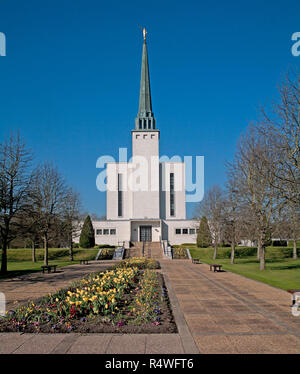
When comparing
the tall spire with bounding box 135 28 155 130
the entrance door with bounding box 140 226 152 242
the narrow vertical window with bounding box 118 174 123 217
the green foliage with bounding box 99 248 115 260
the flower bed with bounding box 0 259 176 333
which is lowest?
the green foliage with bounding box 99 248 115 260

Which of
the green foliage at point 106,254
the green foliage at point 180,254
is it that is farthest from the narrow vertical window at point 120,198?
the green foliage at point 180,254

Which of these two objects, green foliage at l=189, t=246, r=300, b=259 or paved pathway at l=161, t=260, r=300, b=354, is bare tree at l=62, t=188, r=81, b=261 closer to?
green foliage at l=189, t=246, r=300, b=259

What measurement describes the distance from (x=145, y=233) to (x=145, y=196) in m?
5.34

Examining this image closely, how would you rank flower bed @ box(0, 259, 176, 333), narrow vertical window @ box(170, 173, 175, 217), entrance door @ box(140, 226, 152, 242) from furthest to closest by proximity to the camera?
narrow vertical window @ box(170, 173, 175, 217) < entrance door @ box(140, 226, 152, 242) < flower bed @ box(0, 259, 176, 333)

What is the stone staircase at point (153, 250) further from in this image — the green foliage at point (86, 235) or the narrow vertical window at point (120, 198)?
the green foliage at point (86, 235)

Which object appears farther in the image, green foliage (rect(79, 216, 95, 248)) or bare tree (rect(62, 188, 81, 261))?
green foliage (rect(79, 216, 95, 248))

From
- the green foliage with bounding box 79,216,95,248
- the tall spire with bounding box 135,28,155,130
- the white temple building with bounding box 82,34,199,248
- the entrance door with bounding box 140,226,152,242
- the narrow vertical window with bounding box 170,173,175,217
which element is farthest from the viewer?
the tall spire with bounding box 135,28,155,130

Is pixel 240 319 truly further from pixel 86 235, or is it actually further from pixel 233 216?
pixel 86 235

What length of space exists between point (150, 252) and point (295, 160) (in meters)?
28.4

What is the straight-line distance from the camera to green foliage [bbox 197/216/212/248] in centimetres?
3862

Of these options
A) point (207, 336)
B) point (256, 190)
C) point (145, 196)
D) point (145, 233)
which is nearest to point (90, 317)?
point (207, 336)

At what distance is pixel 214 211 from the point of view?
1426 inches

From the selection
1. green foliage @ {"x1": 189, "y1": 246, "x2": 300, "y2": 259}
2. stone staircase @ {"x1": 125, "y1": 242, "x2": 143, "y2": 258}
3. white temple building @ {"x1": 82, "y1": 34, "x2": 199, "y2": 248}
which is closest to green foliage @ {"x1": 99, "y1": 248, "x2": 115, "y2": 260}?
stone staircase @ {"x1": 125, "y1": 242, "x2": 143, "y2": 258}
